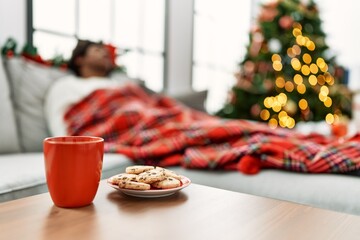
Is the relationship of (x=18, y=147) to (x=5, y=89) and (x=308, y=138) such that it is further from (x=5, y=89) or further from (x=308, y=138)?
(x=308, y=138)

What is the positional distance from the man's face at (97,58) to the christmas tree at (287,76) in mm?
1541

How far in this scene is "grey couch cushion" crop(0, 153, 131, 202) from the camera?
90cm

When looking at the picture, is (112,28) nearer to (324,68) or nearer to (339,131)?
(339,131)

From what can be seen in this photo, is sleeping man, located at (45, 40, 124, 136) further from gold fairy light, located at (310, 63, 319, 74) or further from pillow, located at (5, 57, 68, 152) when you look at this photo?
gold fairy light, located at (310, 63, 319, 74)

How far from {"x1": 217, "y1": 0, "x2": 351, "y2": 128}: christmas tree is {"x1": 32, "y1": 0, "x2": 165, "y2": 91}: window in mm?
809

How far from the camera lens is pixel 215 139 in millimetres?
1243

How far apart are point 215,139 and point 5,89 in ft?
2.76

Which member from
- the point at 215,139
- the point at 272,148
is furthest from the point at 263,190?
the point at 215,139

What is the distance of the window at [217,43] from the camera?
12.0 feet

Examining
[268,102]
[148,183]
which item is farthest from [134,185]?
[268,102]

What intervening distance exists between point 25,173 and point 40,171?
0.14ft

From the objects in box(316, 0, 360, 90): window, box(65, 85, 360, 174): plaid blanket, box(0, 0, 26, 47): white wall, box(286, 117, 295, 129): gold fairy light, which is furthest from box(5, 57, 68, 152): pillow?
box(316, 0, 360, 90): window

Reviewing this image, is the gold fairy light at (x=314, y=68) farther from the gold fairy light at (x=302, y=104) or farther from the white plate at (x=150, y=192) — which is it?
the white plate at (x=150, y=192)

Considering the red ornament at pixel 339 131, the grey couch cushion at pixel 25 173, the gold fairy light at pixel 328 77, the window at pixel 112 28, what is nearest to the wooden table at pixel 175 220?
the grey couch cushion at pixel 25 173
